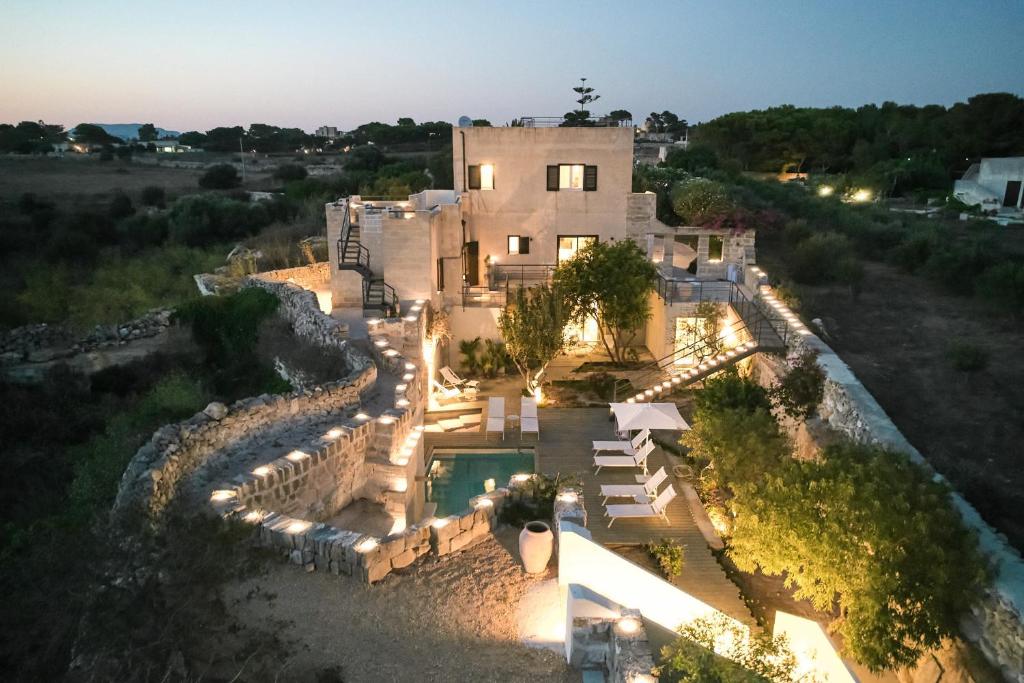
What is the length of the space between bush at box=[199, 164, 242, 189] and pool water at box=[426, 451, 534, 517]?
181 ft

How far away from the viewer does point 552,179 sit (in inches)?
1014

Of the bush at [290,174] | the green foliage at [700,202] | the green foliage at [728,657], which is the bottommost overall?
the green foliage at [728,657]

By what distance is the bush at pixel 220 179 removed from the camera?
62312 mm

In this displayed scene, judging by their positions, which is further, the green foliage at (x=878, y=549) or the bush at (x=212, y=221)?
the bush at (x=212, y=221)

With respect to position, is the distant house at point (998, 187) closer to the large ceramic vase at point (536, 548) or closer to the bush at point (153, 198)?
the large ceramic vase at point (536, 548)

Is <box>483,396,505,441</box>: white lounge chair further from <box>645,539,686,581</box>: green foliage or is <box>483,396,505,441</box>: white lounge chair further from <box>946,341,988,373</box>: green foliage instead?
<box>946,341,988,373</box>: green foliage

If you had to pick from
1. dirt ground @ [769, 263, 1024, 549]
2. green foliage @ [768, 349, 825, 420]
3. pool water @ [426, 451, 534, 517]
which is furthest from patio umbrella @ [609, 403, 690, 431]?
dirt ground @ [769, 263, 1024, 549]

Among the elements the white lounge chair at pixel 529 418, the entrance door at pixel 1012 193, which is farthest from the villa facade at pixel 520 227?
the entrance door at pixel 1012 193

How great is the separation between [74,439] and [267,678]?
14.6 meters

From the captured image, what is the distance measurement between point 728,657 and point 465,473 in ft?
31.7

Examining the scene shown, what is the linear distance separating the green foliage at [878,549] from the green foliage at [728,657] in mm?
1155

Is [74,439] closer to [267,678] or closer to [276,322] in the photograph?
[276,322]

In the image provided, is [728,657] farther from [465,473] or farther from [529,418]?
[529,418]

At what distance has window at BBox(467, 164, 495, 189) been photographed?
25750 mm
